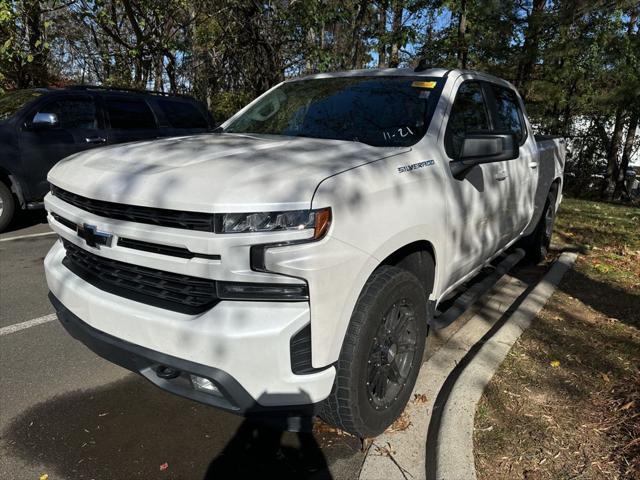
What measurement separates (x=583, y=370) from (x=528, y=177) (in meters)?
1.81

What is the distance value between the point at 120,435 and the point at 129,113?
6.39 m

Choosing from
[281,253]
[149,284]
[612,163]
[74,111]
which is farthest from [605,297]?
[612,163]

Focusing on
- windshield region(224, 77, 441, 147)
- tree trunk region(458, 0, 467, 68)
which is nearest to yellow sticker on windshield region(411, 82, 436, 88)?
windshield region(224, 77, 441, 147)

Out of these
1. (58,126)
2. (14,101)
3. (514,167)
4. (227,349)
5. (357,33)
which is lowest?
(227,349)

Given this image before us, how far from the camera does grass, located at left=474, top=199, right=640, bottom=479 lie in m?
2.44

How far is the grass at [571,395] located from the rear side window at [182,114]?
21.0 feet

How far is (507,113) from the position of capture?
4367 millimetres

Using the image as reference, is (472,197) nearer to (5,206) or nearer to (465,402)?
(465,402)

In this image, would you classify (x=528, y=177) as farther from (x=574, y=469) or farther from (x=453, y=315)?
(x=574, y=469)

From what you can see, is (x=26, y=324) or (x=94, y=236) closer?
(x=94, y=236)

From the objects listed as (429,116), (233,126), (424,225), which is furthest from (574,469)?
(233,126)

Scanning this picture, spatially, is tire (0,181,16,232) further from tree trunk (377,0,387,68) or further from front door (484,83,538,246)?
tree trunk (377,0,387,68)

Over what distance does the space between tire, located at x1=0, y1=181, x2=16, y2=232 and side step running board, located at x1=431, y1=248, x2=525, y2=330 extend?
6.13 meters

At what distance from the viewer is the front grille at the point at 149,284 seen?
81.3 inches
